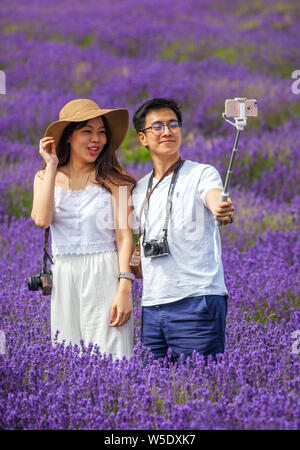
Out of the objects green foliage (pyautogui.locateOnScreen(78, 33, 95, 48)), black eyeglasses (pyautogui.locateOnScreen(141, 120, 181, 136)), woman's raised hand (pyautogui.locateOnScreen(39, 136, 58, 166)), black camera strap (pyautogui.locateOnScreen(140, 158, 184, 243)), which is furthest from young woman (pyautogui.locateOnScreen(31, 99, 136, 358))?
green foliage (pyautogui.locateOnScreen(78, 33, 95, 48))

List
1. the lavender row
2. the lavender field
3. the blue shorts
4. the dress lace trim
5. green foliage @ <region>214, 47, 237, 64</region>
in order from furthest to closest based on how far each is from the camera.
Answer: green foliage @ <region>214, 47, 237, 64</region>, the dress lace trim, the blue shorts, the lavender field, the lavender row

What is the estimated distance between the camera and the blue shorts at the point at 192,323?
9.30 ft

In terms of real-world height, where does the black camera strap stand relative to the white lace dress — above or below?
above

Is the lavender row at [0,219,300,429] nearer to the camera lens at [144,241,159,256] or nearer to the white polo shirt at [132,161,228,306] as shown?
Result: the white polo shirt at [132,161,228,306]

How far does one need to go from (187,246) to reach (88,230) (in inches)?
17.8

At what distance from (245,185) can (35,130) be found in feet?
8.20

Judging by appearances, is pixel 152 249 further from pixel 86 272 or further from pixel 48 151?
pixel 48 151

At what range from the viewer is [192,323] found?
2852mm

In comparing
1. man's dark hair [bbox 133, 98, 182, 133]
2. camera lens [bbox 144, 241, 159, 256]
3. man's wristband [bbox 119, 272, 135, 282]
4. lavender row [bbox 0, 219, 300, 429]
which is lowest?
lavender row [bbox 0, 219, 300, 429]

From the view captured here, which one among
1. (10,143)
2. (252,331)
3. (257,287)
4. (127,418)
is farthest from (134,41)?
(127,418)

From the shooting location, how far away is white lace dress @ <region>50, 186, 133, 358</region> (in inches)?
117

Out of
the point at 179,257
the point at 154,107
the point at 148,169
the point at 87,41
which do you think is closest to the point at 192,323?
the point at 179,257

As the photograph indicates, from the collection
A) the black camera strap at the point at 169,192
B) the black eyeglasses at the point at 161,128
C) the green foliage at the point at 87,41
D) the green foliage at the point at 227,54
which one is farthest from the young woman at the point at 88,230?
the green foliage at the point at 87,41

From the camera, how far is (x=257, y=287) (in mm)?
4086
